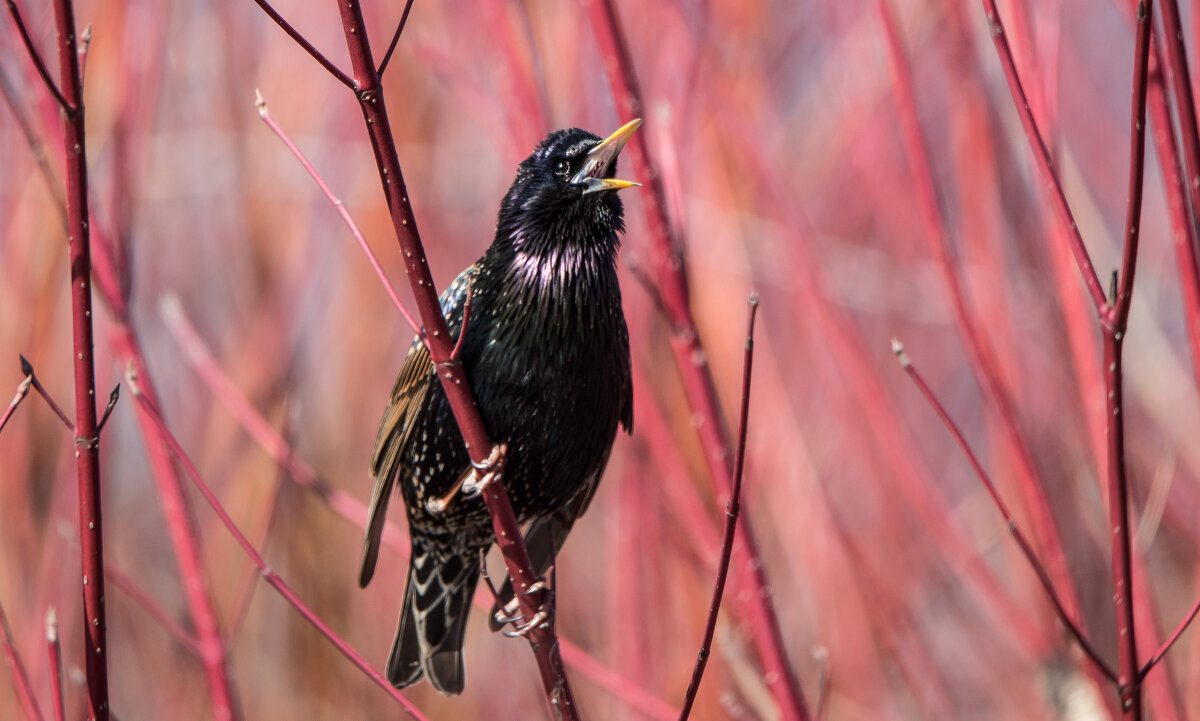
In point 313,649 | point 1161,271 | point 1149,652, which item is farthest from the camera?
point 313,649

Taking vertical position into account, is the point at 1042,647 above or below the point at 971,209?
below

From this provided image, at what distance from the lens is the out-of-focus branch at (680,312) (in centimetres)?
237

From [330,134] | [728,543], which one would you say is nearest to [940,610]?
[330,134]

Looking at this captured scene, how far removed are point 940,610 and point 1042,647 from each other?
291 cm

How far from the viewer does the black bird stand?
8.50ft

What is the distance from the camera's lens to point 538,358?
102 inches

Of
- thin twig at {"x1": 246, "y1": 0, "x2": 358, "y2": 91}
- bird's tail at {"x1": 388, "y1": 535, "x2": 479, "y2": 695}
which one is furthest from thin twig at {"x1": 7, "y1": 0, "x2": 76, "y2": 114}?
bird's tail at {"x1": 388, "y1": 535, "x2": 479, "y2": 695}

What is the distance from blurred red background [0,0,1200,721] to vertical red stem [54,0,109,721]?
1410mm

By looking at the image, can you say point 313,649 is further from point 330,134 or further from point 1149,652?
point 1149,652

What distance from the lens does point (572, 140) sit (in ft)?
8.82

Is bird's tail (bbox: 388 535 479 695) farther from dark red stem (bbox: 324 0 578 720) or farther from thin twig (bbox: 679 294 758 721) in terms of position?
thin twig (bbox: 679 294 758 721)

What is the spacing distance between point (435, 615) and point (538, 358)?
1125 millimetres

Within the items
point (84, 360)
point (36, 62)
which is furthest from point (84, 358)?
point (36, 62)

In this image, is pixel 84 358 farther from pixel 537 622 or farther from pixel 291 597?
pixel 537 622
